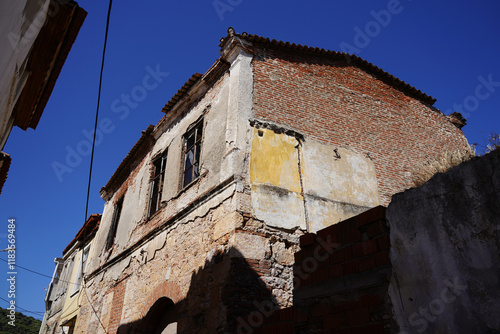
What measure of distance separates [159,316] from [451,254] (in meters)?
5.95

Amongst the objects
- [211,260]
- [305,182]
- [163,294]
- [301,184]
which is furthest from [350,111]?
[163,294]

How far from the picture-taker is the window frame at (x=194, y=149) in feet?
24.1

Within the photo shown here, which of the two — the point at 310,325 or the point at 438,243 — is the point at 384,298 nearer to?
the point at 438,243

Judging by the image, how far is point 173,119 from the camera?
920cm

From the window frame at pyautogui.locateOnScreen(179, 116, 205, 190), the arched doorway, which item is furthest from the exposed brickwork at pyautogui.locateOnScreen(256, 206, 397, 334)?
the window frame at pyautogui.locateOnScreen(179, 116, 205, 190)

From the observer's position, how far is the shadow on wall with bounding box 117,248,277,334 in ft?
15.3

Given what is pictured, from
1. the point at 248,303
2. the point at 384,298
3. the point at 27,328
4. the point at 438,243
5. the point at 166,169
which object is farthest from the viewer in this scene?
the point at 27,328

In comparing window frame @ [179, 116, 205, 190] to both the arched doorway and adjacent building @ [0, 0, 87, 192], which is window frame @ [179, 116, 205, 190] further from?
adjacent building @ [0, 0, 87, 192]

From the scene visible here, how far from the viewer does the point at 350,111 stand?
25.8 ft

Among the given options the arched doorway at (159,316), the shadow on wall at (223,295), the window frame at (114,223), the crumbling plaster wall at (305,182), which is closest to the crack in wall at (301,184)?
the crumbling plaster wall at (305,182)

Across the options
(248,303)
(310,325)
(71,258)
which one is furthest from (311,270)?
(71,258)

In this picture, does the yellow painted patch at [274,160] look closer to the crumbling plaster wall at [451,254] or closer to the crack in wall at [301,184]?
the crack in wall at [301,184]

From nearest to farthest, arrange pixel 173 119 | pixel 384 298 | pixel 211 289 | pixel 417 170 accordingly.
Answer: pixel 384 298
pixel 211 289
pixel 417 170
pixel 173 119

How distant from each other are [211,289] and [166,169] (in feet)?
13.7
